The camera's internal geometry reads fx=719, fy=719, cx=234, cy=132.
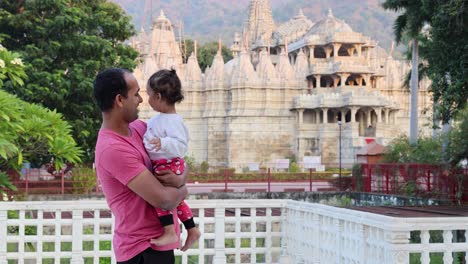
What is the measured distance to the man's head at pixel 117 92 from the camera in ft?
12.3

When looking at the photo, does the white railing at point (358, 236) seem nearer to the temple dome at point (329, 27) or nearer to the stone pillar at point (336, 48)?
the stone pillar at point (336, 48)

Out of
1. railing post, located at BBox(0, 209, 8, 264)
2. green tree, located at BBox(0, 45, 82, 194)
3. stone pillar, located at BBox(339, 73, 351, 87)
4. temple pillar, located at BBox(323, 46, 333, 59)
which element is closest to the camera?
green tree, located at BBox(0, 45, 82, 194)

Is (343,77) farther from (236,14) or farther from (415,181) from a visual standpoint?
(236,14)

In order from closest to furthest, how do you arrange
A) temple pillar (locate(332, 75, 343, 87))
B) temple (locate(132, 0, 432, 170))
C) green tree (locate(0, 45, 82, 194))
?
green tree (locate(0, 45, 82, 194)) < temple (locate(132, 0, 432, 170)) < temple pillar (locate(332, 75, 343, 87))

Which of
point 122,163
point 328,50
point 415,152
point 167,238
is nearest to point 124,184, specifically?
point 122,163

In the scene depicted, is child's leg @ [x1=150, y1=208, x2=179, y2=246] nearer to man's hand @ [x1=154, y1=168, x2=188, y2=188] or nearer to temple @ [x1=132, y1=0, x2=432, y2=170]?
man's hand @ [x1=154, y1=168, x2=188, y2=188]

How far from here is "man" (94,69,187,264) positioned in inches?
146

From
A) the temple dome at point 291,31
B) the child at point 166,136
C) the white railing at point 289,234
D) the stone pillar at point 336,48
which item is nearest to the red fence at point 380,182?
the white railing at point 289,234

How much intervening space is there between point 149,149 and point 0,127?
9.83 ft

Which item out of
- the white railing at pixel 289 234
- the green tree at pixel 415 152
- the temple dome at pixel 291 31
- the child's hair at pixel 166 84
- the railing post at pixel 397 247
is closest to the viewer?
the child's hair at pixel 166 84

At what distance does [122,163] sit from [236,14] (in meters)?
187

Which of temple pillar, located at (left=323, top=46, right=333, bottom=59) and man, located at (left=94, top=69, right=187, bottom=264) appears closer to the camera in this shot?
man, located at (left=94, top=69, right=187, bottom=264)

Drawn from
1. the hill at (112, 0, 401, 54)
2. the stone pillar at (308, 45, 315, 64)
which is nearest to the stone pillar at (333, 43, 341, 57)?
the stone pillar at (308, 45, 315, 64)

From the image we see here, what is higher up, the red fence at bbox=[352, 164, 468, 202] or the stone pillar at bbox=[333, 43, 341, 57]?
the stone pillar at bbox=[333, 43, 341, 57]
